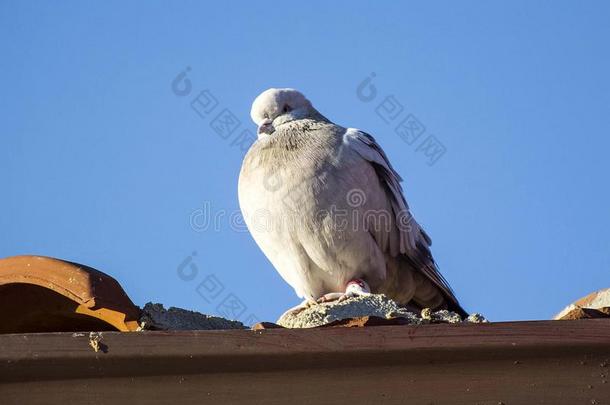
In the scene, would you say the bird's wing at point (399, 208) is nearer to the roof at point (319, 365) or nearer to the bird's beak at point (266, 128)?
the bird's beak at point (266, 128)

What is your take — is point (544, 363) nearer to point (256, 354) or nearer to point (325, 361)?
point (325, 361)

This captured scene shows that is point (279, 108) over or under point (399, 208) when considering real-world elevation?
over

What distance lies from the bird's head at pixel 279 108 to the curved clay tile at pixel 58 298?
291 centimetres

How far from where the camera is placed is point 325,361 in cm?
307

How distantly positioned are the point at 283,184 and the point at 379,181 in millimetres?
728

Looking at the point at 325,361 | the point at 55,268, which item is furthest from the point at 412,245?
the point at 325,361

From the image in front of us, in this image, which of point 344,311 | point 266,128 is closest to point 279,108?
point 266,128

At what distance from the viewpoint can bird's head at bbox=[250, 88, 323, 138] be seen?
6816 millimetres

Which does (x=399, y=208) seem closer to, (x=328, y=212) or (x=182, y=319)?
(x=328, y=212)

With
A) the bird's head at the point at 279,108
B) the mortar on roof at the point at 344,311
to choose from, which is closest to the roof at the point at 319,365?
the mortar on roof at the point at 344,311

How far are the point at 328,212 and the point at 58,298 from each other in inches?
93.6

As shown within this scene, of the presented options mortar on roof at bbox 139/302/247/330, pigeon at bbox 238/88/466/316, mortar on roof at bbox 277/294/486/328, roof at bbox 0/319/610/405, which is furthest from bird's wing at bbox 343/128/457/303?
roof at bbox 0/319/610/405

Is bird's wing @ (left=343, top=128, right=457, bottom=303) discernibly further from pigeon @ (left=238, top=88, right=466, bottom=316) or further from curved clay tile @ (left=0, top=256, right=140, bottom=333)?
curved clay tile @ (left=0, top=256, right=140, bottom=333)

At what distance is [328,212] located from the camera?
6.04 m
